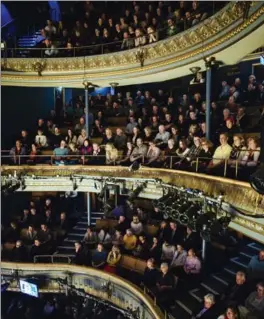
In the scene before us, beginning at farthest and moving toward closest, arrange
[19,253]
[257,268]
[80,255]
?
[19,253]
[80,255]
[257,268]

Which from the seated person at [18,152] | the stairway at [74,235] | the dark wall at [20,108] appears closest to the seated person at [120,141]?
the seated person at [18,152]

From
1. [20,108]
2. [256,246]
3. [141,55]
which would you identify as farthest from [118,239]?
[20,108]

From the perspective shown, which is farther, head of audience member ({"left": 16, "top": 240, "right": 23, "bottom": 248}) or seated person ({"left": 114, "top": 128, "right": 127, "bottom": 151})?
head of audience member ({"left": 16, "top": 240, "right": 23, "bottom": 248})

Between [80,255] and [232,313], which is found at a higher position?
[232,313]

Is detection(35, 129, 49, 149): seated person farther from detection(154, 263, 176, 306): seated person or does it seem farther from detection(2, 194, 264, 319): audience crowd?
detection(154, 263, 176, 306): seated person

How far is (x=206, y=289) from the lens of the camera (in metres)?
6.70

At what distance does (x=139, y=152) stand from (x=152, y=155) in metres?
0.39

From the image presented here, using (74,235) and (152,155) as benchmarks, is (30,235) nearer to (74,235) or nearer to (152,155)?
(74,235)

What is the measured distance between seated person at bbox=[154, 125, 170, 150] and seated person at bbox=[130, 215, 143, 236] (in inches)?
74.6

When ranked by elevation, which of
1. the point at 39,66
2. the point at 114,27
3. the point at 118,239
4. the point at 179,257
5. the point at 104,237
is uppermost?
the point at 114,27

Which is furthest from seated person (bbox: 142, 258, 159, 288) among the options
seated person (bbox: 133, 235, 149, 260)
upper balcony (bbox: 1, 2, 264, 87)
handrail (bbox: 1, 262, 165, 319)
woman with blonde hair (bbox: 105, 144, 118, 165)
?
upper balcony (bbox: 1, 2, 264, 87)

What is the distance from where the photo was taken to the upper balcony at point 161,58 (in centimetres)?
624

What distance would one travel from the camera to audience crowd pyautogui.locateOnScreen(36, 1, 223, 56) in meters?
8.88

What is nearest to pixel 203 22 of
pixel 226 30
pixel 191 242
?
pixel 226 30
